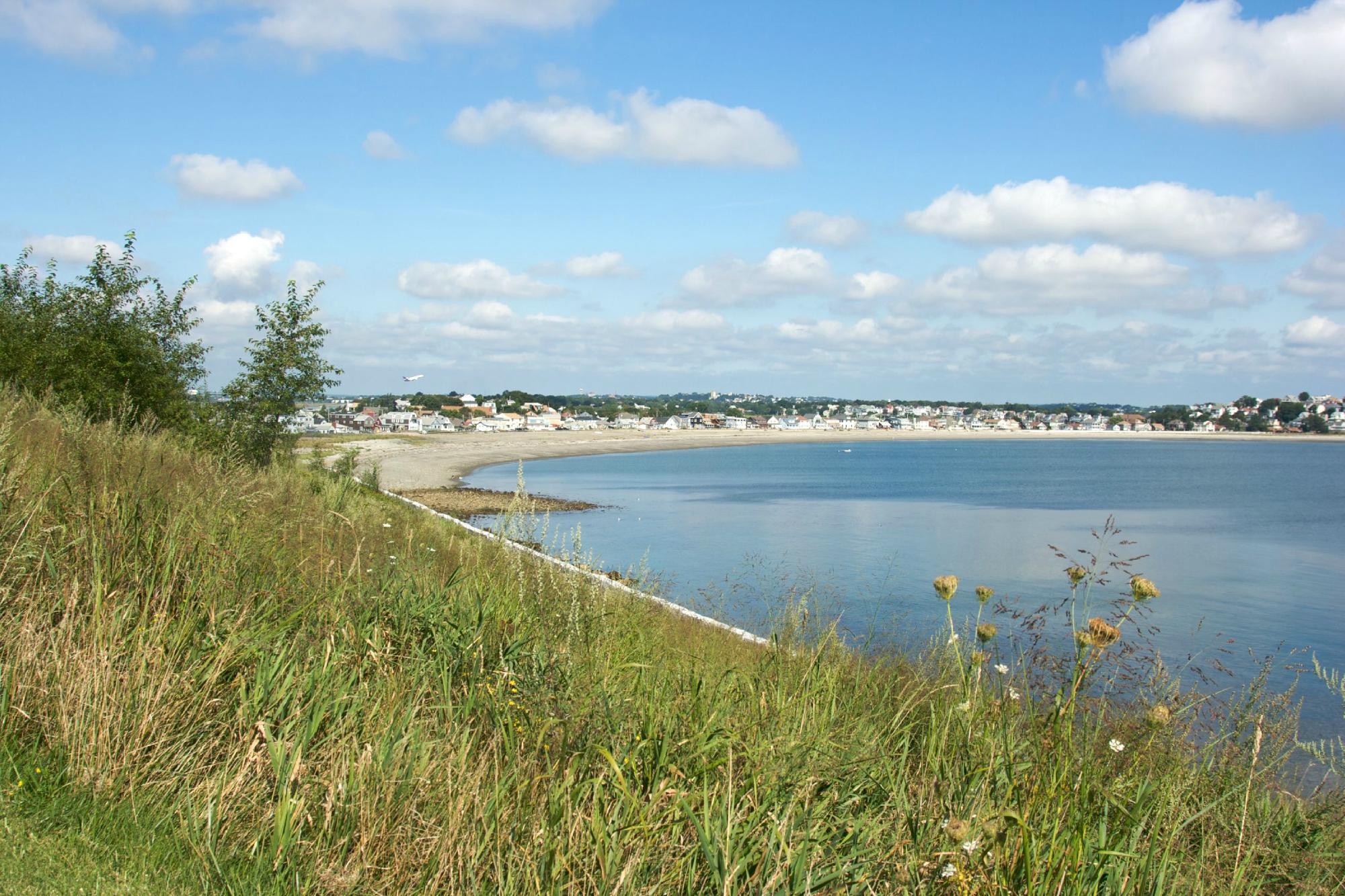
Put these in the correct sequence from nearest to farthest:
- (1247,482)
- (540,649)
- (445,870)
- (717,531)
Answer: (445,870) → (540,649) → (717,531) → (1247,482)

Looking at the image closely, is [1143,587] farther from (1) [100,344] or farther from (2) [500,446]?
(2) [500,446]

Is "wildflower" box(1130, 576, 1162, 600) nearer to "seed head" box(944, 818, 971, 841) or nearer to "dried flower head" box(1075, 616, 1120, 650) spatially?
"dried flower head" box(1075, 616, 1120, 650)

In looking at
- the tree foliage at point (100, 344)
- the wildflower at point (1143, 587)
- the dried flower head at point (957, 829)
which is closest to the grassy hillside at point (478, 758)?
the dried flower head at point (957, 829)

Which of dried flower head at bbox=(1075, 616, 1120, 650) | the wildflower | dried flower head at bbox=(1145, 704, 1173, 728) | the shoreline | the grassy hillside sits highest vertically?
the wildflower

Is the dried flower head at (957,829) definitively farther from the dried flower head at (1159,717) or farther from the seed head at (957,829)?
the dried flower head at (1159,717)

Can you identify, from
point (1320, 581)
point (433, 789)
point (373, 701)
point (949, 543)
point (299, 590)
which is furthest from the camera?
point (949, 543)

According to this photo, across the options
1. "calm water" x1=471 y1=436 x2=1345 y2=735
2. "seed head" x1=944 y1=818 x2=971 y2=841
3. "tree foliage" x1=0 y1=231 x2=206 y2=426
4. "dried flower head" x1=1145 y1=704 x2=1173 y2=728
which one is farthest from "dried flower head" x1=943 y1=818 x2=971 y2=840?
"tree foliage" x1=0 y1=231 x2=206 y2=426

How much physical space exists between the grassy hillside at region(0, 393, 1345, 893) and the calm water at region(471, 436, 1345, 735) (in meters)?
3.03

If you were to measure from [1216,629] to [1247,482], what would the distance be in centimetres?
6795

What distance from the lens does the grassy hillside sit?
11.8ft

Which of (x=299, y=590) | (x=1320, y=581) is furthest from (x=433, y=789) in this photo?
(x=1320, y=581)

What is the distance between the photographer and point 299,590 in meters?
5.96

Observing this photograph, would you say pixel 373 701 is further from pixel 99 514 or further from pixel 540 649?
pixel 99 514

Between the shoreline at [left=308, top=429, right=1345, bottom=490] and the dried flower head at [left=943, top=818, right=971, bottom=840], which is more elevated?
the dried flower head at [left=943, top=818, right=971, bottom=840]
